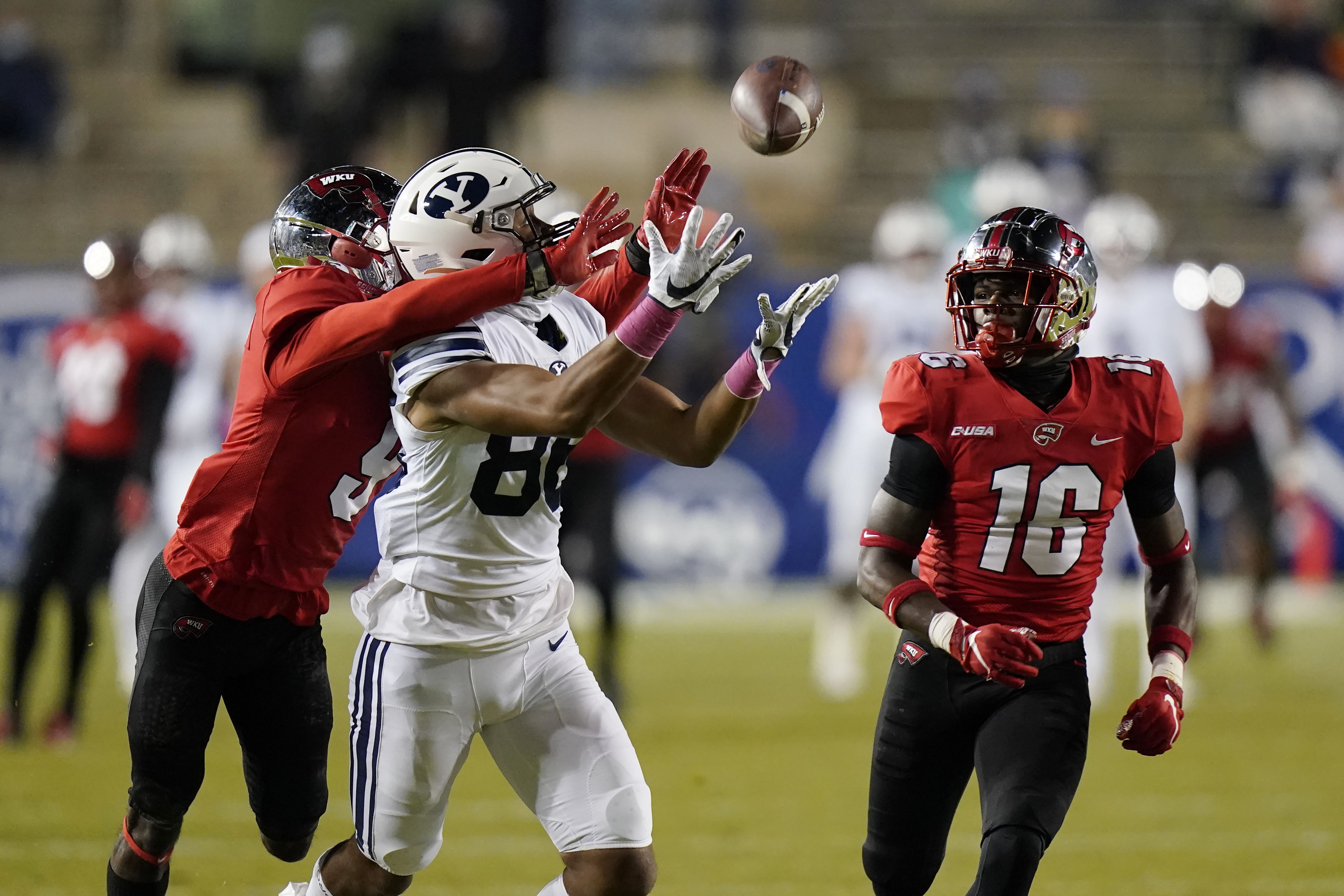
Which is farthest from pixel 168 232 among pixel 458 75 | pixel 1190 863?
pixel 1190 863

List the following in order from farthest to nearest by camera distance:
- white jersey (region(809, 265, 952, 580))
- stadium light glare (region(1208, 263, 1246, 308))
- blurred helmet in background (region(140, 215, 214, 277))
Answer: stadium light glare (region(1208, 263, 1246, 308)) → white jersey (region(809, 265, 952, 580)) → blurred helmet in background (region(140, 215, 214, 277))

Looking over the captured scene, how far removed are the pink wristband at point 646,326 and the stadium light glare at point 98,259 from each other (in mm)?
3519

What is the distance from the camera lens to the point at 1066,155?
12.1 metres

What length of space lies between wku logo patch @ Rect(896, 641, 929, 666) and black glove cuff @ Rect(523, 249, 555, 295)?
1066 mm

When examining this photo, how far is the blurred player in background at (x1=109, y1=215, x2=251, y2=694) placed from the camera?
8.38m

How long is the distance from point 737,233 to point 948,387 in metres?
0.68

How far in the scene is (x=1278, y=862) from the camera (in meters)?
5.43

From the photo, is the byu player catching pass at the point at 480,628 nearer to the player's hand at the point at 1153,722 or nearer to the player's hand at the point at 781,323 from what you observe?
the player's hand at the point at 781,323

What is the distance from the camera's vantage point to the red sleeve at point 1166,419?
3.75 meters

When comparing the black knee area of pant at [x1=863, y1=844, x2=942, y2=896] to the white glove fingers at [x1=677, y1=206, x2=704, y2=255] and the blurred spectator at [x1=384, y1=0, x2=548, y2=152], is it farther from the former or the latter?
the blurred spectator at [x1=384, y1=0, x2=548, y2=152]

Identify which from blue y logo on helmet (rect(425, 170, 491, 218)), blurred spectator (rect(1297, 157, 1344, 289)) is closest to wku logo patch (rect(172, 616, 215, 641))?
blue y logo on helmet (rect(425, 170, 491, 218))

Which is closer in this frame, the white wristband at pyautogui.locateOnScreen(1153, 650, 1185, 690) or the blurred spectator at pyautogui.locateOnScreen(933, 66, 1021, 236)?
the white wristband at pyautogui.locateOnScreen(1153, 650, 1185, 690)

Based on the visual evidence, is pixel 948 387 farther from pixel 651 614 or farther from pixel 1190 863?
pixel 651 614

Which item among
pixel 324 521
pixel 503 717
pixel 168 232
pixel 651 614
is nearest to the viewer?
pixel 503 717
